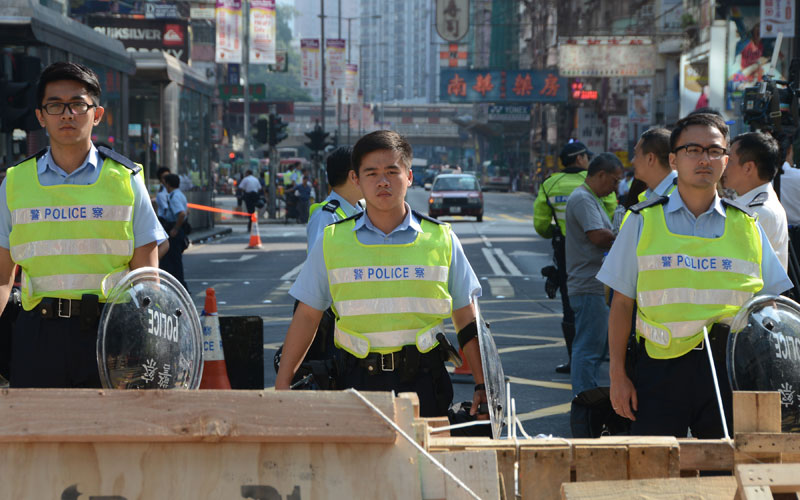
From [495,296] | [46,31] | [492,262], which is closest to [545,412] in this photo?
[495,296]

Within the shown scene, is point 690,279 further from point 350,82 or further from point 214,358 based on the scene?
point 350,82

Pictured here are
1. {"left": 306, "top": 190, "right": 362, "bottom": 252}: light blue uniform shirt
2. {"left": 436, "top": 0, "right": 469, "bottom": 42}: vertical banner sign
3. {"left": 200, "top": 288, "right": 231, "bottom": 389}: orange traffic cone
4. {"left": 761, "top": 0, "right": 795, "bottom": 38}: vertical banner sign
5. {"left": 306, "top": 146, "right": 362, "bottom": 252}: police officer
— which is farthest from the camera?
{"left": 436, "top": 0, "right": 469, "bottom": 42}: vertical banner sign

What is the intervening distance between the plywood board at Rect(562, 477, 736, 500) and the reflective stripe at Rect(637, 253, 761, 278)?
57.1 inches

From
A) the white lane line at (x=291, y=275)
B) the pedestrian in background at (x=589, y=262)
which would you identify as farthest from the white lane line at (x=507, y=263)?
the pedestrian in background at (x=589, y=262)

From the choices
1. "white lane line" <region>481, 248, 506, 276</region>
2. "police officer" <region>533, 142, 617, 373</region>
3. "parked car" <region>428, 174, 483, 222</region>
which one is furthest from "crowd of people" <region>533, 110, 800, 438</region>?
"parked car" <region>428, 174, 483, 222</region>

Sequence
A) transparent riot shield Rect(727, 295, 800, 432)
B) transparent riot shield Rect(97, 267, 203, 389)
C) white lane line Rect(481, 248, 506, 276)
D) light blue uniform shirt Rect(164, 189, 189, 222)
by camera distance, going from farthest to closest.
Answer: white lane line Rect(481, 248, 506, 276), light blue uniform shirt Rect(164, 189, 189, 222), transparent riot shield Rect(97, 267, 203, 389), transparent riot shield Rect(727, 295, 800, 432)

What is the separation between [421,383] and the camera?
4785mm

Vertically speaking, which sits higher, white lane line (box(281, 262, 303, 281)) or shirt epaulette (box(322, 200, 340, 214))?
shirt epaulette (box(322, 200, 340, 214))

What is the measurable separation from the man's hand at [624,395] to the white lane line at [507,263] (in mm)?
16280

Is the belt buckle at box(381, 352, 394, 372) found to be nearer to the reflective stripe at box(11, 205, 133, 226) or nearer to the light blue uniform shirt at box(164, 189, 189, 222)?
the reflective stripe at box(11, 205, 133, 226)

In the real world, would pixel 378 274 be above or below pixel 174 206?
above

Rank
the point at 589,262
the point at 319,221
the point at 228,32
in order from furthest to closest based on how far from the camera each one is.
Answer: the point at 228,32 < the point at 589,262 < the point at 319,221

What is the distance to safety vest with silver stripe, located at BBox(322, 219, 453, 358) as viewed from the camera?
472 cm

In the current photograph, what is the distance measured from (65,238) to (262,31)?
161 feet
